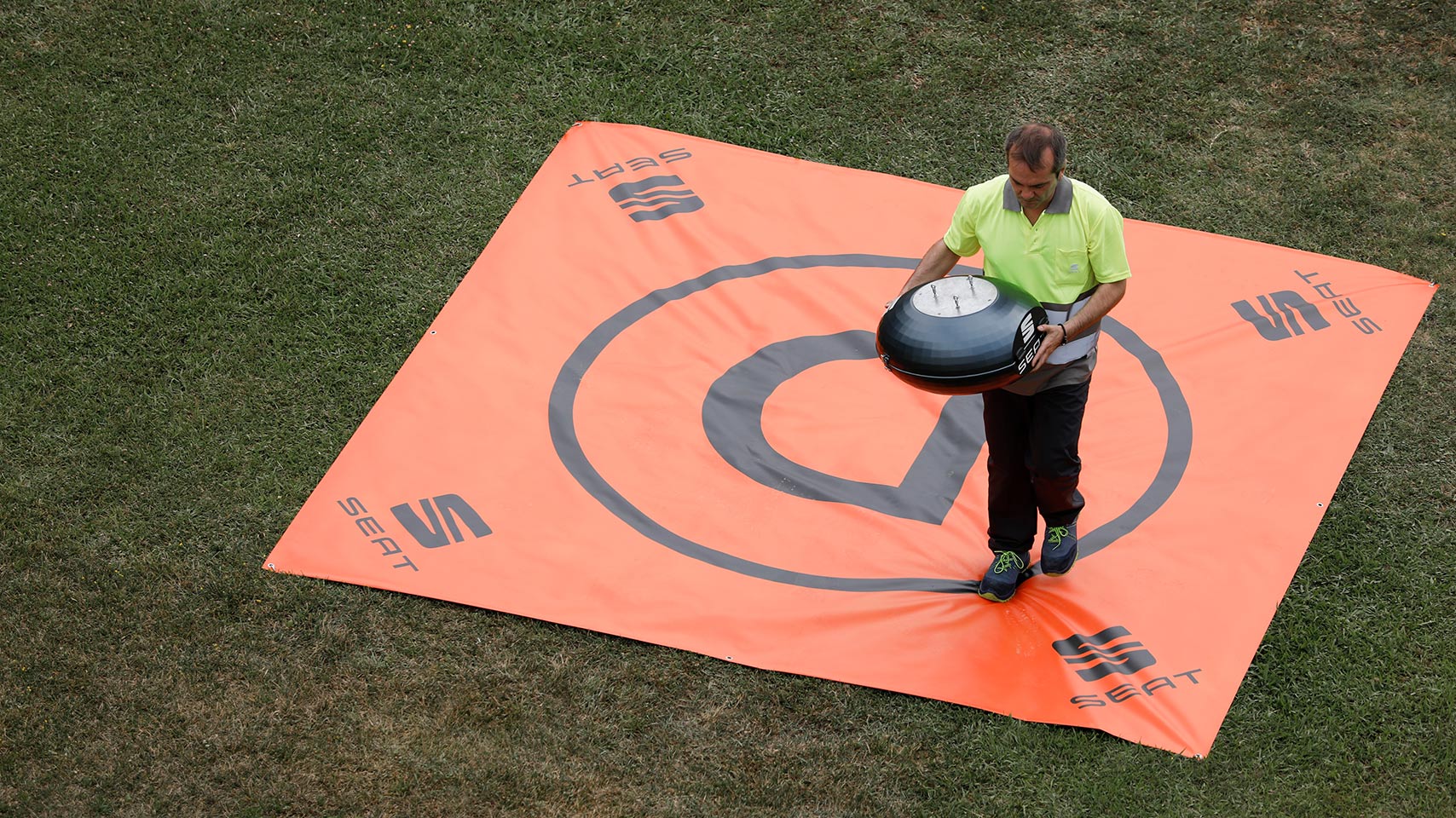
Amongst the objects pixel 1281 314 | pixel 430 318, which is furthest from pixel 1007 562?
pixel 430 318

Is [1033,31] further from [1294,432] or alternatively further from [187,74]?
[187,74]

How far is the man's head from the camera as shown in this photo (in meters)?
4.89

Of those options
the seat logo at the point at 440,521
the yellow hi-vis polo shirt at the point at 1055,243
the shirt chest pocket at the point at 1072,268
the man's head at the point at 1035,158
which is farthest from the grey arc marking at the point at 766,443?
the man's head at the point at 1035,158

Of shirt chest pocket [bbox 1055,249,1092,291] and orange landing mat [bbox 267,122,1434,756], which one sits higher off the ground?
shirt chest pocket [bbox 1055,249,1092,291]

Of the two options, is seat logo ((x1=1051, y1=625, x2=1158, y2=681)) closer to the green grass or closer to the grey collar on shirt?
the green grass

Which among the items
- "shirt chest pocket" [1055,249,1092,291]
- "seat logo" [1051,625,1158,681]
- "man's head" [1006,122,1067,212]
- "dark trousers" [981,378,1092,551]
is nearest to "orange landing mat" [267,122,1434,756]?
"seat logo" [1051,625,1158,681]

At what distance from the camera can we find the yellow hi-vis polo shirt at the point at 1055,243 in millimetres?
5121

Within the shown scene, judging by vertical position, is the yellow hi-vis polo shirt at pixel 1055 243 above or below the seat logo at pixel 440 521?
above

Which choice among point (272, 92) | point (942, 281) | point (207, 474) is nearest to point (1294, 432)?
point (942, 281)

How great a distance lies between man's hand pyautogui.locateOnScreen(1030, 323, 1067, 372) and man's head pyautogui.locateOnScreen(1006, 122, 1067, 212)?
1.62ft

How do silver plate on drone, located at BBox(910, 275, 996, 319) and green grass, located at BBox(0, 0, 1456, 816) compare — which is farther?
green grass, located at BBox(0, 0, 1456, 816)

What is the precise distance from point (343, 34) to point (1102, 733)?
6.92 m

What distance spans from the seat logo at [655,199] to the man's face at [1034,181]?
331 cm

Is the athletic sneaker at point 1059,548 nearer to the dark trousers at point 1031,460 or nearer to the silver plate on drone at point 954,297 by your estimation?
the dark trousers at point 1031,460
